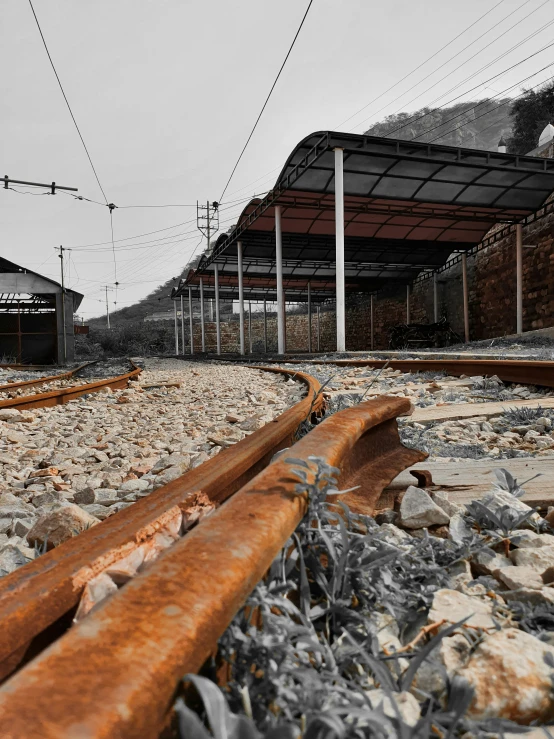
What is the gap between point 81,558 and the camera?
2.67 ft

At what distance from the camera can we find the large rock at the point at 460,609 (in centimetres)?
88

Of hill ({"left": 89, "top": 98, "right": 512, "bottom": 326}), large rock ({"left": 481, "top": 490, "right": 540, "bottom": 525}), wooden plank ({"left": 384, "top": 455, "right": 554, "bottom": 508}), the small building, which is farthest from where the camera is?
hill ({"left": 89, "top": 98, "right": 512, "bottom": 326})

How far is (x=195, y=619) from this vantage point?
53 centimetres

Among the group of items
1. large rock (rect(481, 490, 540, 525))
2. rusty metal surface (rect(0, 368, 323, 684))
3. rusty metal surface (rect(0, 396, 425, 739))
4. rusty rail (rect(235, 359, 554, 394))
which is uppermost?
rusty rail (rect(235, 359, 554, 394))

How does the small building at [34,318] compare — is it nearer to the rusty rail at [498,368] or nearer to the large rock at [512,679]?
the rusty rail at [498,368]

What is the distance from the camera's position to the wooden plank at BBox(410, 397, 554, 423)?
3195 mm

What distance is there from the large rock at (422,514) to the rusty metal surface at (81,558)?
1.59 ft

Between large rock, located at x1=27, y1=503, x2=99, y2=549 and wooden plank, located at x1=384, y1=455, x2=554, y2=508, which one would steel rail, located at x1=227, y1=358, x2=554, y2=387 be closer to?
wooden plank, located at x1=384, y1=455, x2=554, y2=508

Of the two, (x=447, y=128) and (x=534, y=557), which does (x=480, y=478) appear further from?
(x=447, y=128)

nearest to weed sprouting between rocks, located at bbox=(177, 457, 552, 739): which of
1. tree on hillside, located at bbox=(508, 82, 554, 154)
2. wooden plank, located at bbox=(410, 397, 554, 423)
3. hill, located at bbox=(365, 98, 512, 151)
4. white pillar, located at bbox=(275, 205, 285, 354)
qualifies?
wooden plank, located at bbox=(410, 397, 554, 423)

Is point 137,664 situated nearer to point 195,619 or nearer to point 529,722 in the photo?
point 195,619

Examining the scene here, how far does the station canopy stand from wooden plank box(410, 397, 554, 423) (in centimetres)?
1025

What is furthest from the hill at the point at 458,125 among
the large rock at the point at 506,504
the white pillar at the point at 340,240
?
the large rock at the point at 506,504

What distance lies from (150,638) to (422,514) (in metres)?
1.02
